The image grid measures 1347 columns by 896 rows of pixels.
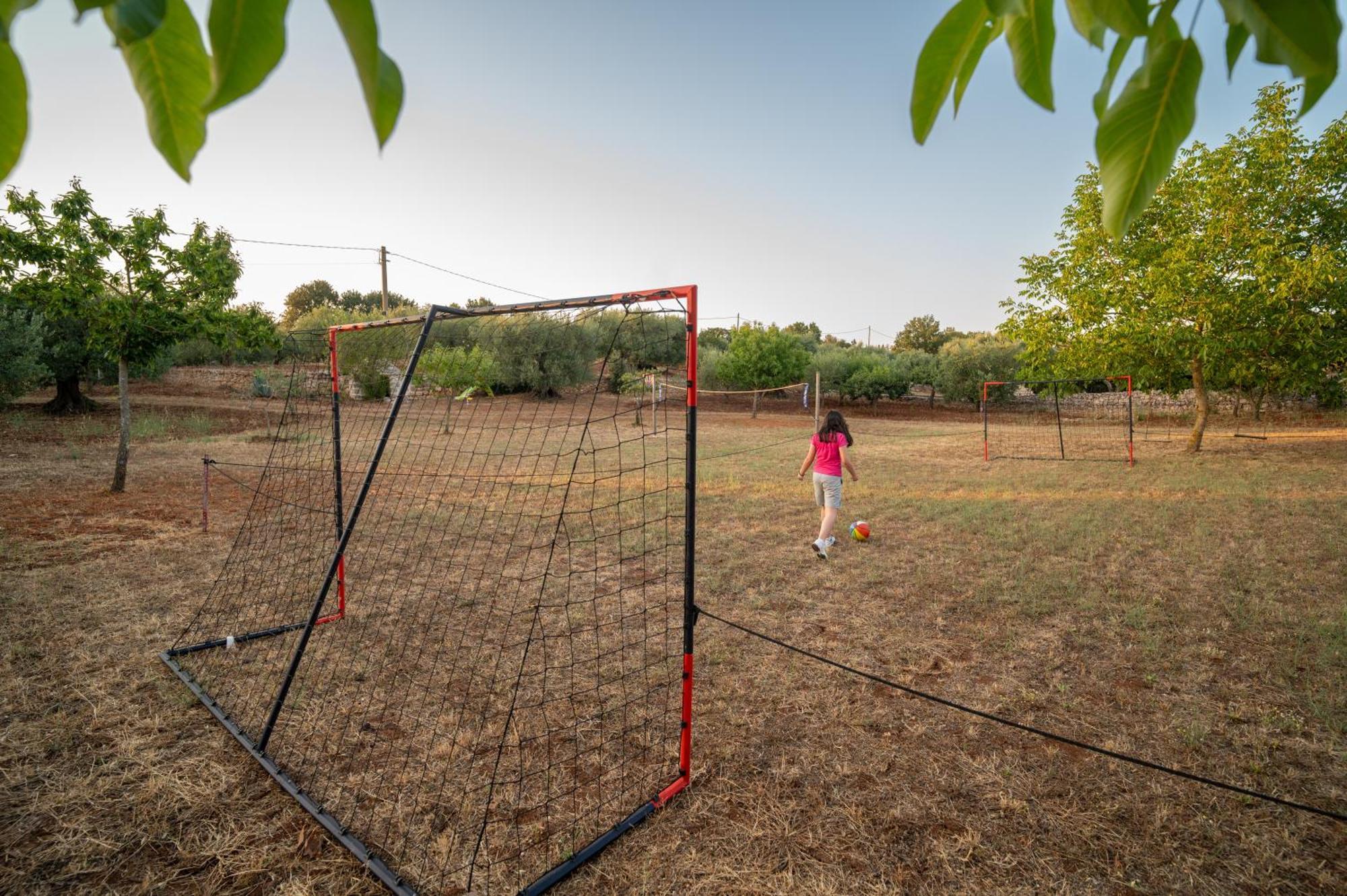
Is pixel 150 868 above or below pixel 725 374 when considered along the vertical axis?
below

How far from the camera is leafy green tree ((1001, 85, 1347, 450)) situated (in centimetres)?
1155

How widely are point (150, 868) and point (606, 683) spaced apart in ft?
7.64

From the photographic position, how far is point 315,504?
9.33 m

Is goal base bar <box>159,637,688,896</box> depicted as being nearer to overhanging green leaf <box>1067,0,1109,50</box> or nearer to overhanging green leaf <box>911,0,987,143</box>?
overhanging green leaf <box>911,0,987,143</box>

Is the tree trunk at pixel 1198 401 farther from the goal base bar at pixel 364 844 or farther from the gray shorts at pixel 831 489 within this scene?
the goal base bar at pixel 364 844

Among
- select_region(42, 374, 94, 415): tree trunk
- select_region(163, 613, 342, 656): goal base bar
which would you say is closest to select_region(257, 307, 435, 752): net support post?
select_region(163, 613, 342, 656): goal base bar

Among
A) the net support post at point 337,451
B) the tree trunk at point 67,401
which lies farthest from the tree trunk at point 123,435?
the tree trunk at point 67,401

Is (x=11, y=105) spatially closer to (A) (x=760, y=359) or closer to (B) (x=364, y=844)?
(B) (x=364, y=844)

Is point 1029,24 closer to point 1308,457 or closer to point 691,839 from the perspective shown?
point 691,839

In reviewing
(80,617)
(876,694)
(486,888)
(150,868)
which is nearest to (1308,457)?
(876,694)

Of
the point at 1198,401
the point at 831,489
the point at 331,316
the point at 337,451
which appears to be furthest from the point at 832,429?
the point at 331,316

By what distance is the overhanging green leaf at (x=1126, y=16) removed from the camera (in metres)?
0.51

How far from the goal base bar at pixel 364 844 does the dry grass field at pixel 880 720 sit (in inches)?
2.2

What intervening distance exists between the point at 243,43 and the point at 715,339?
142ft
